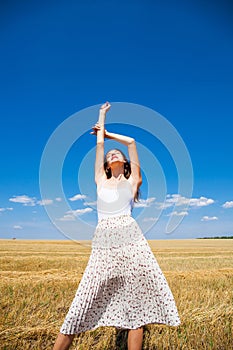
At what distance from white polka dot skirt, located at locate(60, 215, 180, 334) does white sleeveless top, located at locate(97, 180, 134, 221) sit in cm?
6

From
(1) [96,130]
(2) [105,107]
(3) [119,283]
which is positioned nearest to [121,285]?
(3) [119,283]

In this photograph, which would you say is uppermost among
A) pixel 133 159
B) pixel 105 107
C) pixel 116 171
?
pixel 105 107

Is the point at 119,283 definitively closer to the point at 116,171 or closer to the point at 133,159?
the point at 116,171

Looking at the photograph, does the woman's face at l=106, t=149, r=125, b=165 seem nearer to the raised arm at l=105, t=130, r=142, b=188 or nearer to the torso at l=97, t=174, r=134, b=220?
the raised arm at l=105, t=130, r=142, b=188

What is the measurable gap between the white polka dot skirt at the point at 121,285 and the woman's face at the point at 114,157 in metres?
0.59

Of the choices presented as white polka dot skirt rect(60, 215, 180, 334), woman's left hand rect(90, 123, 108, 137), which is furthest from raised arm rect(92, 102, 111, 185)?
white polka dot skirt rect(60, 215, 180, 334)

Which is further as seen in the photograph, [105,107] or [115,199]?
[105,107]

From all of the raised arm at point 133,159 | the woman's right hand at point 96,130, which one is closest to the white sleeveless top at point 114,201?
the raised arm at point 133,159

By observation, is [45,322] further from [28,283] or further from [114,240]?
[28,283]

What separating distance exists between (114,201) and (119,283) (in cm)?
80

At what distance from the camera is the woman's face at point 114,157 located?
12.0 ft

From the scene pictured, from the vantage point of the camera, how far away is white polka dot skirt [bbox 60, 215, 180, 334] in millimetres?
3371

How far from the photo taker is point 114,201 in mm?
3494

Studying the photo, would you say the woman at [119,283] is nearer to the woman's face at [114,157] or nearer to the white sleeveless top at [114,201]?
the white sleeveless top at [114,201]
